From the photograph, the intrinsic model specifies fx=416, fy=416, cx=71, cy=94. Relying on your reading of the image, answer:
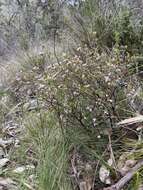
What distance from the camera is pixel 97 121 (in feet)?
9.11

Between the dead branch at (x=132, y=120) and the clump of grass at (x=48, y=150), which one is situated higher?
the dead branch at (x=132, y=120)

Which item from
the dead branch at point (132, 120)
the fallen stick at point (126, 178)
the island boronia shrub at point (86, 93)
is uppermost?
the island boronia shrub at point (86, 93)

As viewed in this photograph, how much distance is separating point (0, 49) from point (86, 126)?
4.76 m

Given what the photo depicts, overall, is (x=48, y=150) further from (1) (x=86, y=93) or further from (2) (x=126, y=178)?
(2) (x=126, y=178)

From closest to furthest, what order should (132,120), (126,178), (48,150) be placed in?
(126,178)
(132,120)
(48,150)

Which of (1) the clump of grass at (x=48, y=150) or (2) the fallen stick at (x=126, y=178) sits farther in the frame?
(1) the clump of grass at (x=48, y=150)

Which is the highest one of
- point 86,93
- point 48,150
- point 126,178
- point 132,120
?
point 86,93

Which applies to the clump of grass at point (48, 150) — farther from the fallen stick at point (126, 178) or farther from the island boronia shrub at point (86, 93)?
the fallen stick at point (126, 178)

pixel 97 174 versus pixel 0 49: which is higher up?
pixel 0 49

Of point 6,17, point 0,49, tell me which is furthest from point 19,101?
point 6,17

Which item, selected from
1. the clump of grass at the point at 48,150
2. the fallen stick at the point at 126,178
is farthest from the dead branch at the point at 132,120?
the clump of grass at the point at 48,150

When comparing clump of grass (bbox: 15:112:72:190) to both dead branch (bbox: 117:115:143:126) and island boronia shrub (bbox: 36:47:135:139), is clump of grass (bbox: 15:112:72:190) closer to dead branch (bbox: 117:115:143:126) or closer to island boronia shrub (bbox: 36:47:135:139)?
island boronia shrub (bbox: 36:47:135:139)

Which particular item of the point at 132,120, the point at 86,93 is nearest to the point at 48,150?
the point at 86,93

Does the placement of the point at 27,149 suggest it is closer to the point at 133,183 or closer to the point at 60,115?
the point at 60,115
